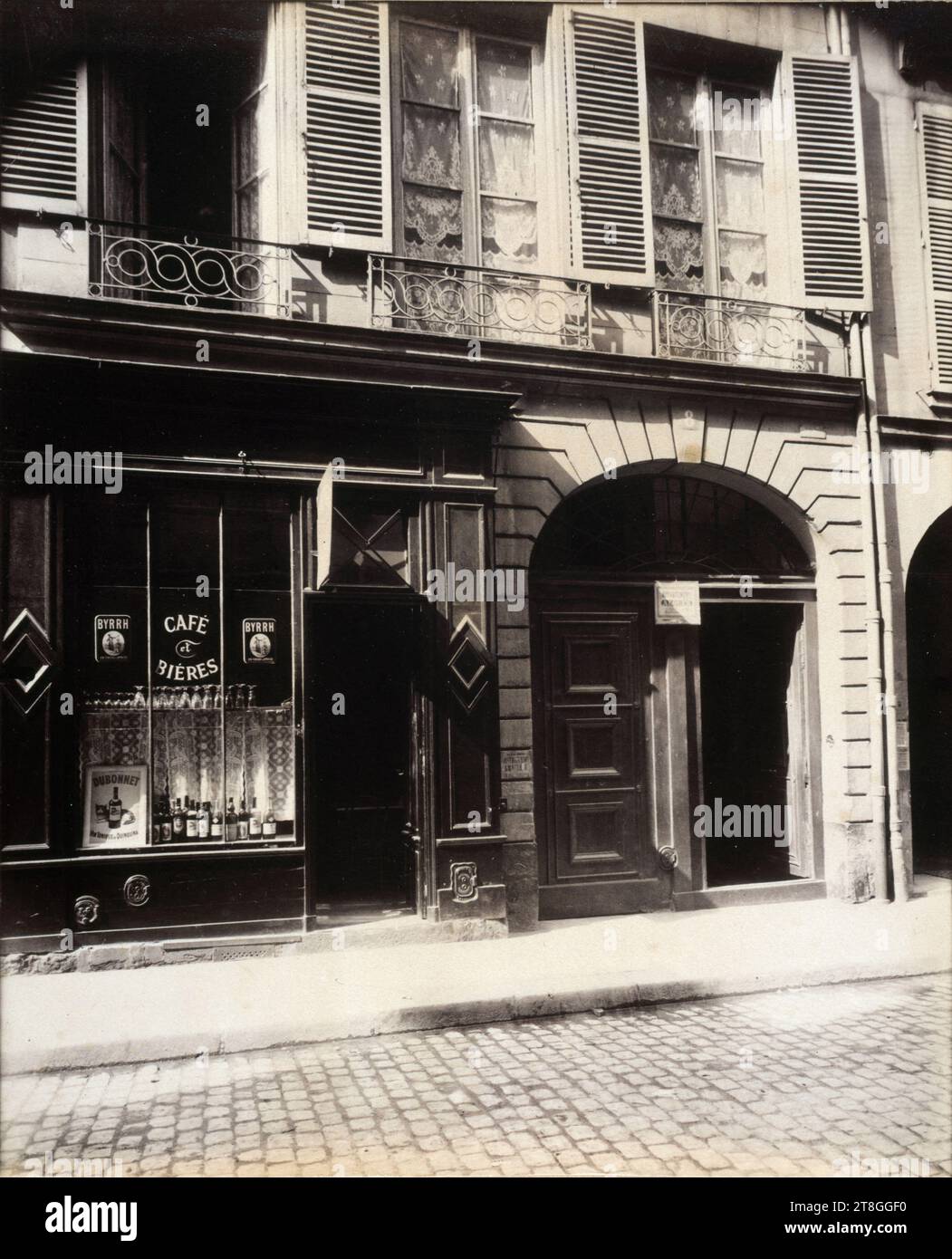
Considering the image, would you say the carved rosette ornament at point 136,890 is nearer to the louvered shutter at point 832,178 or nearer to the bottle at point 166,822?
the bottle at point 166,822

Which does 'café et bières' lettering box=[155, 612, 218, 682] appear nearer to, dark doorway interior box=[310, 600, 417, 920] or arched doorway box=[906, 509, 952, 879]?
dark doorway interior box=[310, 600, 417, 920]

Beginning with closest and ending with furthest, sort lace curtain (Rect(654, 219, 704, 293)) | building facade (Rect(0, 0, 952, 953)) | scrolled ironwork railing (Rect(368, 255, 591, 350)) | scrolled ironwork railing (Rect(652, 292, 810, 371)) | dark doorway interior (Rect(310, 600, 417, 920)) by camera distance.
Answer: building facade (Rect(0, 0, 952, 953)) → dark doorway interior (Rect(310, 600, 417, 920)) → scrolled ironwork railing (Rect(368, 255, 591, 350)) → scrolled ironwork railing (Rect(652, 292, 810, 371)) → lace curtain (Rect(654, 219, 704, 293))

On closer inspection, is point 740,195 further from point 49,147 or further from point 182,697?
point 182,697

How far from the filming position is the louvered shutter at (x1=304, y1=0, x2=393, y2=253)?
7742mm

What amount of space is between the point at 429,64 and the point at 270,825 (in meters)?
7.00

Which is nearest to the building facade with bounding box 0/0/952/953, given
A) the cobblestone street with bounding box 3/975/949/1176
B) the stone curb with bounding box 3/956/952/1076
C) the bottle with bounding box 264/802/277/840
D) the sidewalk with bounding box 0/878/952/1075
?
the bottle with bounding box 264/802/277/840

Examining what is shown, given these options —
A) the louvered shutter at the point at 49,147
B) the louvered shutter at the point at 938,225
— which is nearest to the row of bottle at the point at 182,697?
the louvered shutter at the point at 49,147

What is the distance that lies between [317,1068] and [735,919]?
4650 mm

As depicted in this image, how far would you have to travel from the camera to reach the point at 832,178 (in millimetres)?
9383

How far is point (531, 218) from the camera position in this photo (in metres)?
8.56

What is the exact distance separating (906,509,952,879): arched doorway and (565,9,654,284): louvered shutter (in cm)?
477

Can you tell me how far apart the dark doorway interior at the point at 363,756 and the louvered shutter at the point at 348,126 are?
3323mm

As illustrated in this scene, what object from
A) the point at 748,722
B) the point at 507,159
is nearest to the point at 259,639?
the point at 507,159
